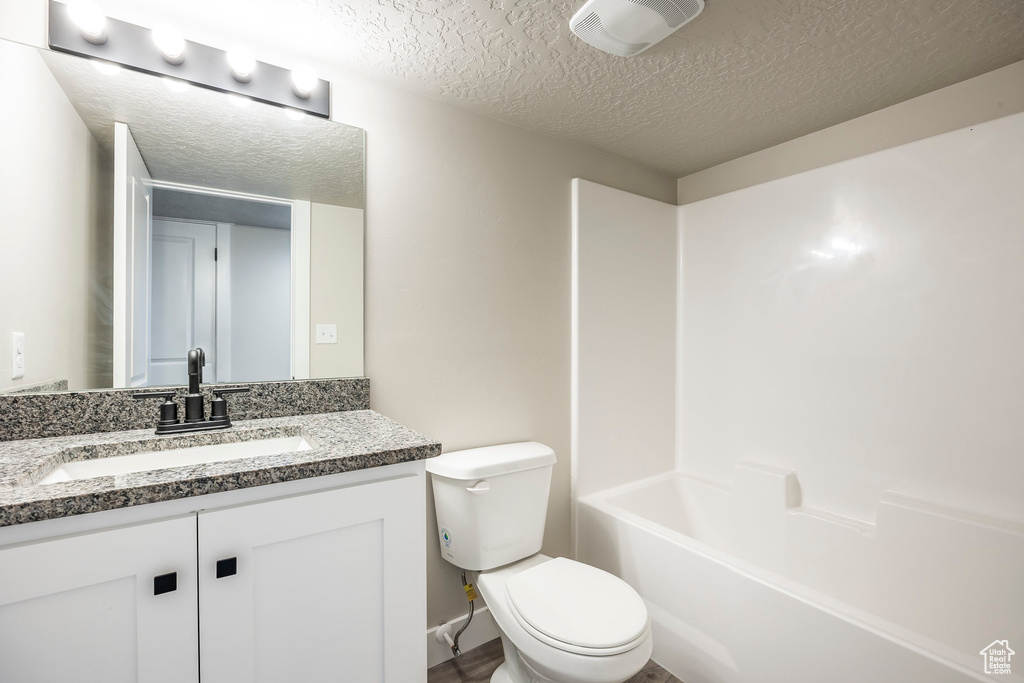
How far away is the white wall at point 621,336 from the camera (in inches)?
87.7

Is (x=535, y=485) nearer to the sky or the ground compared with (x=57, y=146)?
nearer to the ground

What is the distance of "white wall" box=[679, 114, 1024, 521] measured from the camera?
5.32 ft

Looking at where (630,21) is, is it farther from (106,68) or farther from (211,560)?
(211,560)

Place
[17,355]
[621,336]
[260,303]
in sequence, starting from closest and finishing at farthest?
1. [17,355]
2. [260,303]
3. [621,336]

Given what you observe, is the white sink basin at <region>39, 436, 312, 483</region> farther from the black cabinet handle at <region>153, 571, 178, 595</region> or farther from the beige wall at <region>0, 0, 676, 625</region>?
the beige wall at <region>0, 0, 676, 625</region>

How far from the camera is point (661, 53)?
1.53m

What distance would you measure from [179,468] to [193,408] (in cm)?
43

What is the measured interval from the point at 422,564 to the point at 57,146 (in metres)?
1.44

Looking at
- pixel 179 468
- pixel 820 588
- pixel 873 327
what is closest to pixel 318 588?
pixel 179 468

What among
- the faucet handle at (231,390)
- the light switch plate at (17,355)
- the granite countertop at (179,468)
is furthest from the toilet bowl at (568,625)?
the light switch plate at (17,355)

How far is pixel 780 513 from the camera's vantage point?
6.80ft

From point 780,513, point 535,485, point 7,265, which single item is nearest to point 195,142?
point 7,265

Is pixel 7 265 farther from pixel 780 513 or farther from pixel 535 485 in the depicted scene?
pixel 780 513

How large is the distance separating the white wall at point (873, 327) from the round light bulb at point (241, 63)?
2168mm
